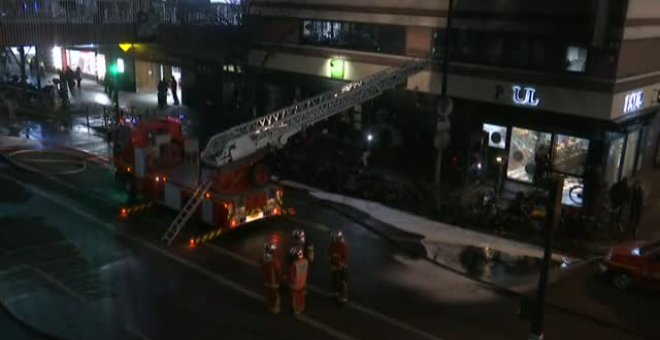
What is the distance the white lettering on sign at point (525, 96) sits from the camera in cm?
1889

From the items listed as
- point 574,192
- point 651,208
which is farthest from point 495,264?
point 651,208

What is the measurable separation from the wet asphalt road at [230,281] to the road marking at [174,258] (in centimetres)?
2

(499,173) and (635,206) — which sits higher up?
(635,206)

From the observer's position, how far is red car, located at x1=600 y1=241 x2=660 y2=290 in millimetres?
13328

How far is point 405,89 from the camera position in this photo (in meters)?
22.2

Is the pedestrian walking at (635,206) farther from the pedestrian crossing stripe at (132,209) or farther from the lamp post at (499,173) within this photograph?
the pedestrian crossing stripe at (132,209)

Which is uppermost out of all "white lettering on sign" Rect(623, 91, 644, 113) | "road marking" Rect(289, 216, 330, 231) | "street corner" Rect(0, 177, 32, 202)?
"white lettering on sign" Rect(623, 91, 644, 113)

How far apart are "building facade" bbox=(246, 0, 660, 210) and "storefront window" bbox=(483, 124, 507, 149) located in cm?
3

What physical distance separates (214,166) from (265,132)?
175cm

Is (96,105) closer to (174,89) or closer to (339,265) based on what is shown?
(174,89)

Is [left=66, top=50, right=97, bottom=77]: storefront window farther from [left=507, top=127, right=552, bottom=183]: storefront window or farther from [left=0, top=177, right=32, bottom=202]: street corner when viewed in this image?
[left=507, top=127, right=552, bottom=183]: storefront window

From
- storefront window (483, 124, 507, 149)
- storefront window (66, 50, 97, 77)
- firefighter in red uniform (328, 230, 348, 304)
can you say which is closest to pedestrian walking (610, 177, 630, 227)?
storefront window (483, 124, 507, 149)

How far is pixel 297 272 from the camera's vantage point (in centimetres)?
1143

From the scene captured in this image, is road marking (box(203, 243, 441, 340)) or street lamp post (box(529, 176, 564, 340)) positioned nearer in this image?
Answer: street lamp post (box(529, 176, 564, 340))
